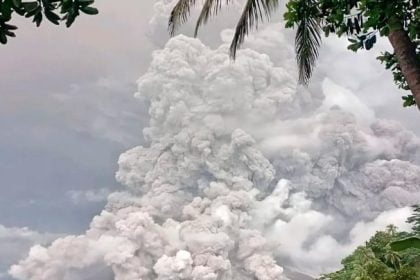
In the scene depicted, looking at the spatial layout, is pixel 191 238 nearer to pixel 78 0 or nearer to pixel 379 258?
pixel 379 258

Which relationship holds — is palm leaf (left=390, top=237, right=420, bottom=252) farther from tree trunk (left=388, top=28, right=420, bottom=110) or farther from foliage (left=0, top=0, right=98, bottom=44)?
tree trunk (left=388, top=28, right=420, bottom=110)

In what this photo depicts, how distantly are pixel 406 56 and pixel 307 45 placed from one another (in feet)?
7.68

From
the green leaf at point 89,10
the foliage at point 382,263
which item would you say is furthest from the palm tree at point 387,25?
the foliage at point 382,263

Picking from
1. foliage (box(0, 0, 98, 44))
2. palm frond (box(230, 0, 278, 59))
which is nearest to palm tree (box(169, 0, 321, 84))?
palm frond (box(230, 0, 278, 59))

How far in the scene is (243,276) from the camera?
87562 millimetres

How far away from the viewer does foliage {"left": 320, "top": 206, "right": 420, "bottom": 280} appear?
17.2m

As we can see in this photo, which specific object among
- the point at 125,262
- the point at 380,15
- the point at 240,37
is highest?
the point at 125,262

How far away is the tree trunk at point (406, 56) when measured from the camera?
510cm

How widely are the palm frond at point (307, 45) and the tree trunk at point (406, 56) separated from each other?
192cm

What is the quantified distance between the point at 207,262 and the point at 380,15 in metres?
80.0

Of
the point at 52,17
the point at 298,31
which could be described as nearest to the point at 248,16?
the point at 298,31

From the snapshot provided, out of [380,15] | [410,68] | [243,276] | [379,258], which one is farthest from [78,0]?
[243,276]

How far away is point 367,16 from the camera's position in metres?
4.50

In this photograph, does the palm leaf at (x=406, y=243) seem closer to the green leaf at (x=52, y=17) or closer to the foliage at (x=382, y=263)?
the green leaf at (x=52, y=17)
